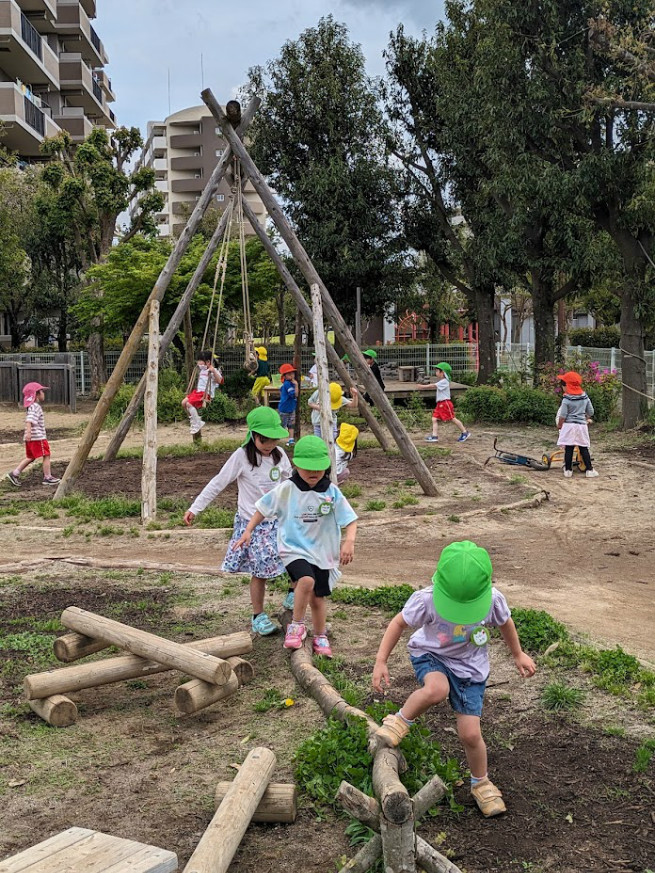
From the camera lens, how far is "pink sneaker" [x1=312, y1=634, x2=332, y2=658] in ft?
19.9

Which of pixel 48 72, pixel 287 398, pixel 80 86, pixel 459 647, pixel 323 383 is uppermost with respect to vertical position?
pixel 80 86

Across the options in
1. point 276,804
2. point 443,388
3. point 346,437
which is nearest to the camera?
point 276,804

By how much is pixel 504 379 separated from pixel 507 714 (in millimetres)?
20927

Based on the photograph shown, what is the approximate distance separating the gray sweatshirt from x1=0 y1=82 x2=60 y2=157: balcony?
32.2 m

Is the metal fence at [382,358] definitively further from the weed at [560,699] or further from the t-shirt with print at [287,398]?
the weed at [560,699]

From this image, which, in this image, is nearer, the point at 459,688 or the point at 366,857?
the point at 366,857

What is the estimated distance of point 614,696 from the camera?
5.29m

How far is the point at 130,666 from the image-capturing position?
17.9 feet

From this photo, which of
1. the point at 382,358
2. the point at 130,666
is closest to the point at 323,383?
the point at 130,666

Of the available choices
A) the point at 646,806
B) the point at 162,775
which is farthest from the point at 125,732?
the point at 646,806

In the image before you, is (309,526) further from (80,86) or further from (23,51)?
(80,86)

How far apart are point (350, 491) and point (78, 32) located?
49125 mm

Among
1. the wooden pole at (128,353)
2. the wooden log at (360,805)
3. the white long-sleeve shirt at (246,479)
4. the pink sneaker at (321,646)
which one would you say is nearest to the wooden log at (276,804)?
the wooden log at (360,805)

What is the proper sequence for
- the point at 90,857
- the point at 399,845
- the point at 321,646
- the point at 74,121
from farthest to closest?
the point at 74,121 < the point at 321,646 < the point at 399,845 < the point at 90,857
